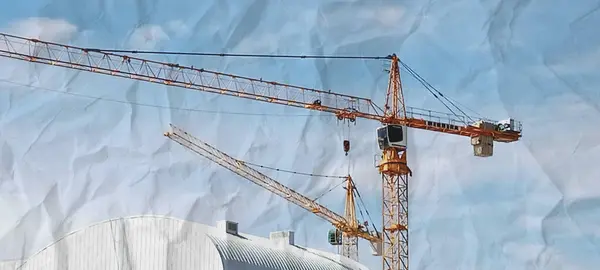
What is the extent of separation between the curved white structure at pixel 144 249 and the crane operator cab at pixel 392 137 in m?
30.5

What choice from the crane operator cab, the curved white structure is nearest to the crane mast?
the crane operator cab

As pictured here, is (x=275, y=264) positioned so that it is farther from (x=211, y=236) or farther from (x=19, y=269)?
(x=19, y=269)

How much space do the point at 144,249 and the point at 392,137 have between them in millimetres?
34685

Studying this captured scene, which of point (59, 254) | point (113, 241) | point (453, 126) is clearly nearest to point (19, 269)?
point (59, 254)

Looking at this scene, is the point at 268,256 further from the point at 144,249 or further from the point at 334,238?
the point at 334,238

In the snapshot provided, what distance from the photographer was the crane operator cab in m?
71.0

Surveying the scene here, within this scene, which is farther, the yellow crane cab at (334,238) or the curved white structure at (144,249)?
the yellow crane cab at (334,238)

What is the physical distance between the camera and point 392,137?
71062 millimetres

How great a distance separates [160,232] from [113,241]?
6.40ft

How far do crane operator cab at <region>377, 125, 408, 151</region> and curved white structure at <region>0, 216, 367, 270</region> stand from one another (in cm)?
3048

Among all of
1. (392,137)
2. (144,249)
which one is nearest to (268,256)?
(144,249)

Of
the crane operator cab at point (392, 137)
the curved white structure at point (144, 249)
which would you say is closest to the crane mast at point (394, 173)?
the crane operator cab at point (392, 137)

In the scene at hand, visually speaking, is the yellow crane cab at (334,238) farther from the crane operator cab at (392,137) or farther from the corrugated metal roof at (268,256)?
the corrugated metal roof at (268,256)

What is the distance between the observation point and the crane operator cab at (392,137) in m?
71.0
